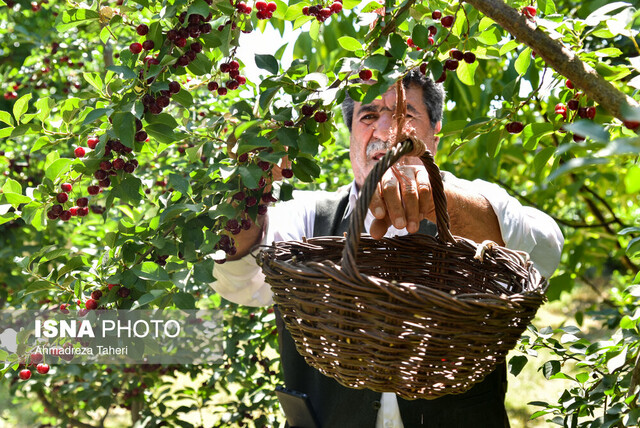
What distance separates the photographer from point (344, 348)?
106 centimetres

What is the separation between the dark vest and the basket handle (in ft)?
1.67

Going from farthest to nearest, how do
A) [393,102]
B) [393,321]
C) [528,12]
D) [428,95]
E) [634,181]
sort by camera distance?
[428,95] < [393,102] < [528,12] < [393,321] < [634,181]

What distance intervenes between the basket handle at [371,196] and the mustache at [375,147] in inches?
15.9

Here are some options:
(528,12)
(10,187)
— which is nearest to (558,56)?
(528,12)

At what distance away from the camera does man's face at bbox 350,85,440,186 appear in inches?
66.3

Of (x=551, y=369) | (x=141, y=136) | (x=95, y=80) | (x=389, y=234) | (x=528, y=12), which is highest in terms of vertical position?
(x=528, y=12)

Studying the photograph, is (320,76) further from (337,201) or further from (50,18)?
(50,18)

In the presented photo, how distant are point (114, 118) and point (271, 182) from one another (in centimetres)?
36

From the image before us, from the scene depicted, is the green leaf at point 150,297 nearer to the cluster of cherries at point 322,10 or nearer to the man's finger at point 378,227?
the man's finger at point 378,227

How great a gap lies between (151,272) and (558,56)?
84cm

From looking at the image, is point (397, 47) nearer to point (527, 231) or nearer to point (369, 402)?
point (527, 231)

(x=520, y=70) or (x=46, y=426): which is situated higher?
(x=520, y=70)

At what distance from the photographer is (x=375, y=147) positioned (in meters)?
1.69

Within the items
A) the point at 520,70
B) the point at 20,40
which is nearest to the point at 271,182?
the point at 520,70
